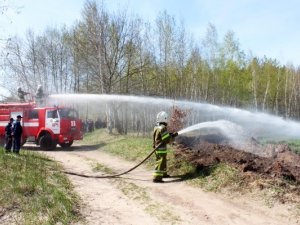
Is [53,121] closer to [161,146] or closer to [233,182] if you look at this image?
[161,146]

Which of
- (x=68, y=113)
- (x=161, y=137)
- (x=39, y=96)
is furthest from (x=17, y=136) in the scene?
(x=39, y=96)

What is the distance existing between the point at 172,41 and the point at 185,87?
5.68 metres

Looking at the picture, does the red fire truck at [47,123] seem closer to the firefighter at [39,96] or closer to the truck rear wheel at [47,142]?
the truck rear wheel at [47,142]

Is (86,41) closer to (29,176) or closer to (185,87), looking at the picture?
(185,87)

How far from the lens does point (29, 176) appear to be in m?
9.03

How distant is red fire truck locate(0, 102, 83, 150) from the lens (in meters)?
20.2

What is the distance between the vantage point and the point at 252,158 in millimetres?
10867

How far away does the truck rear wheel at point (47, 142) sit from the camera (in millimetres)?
20266

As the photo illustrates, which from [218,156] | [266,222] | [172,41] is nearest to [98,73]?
[172,41]

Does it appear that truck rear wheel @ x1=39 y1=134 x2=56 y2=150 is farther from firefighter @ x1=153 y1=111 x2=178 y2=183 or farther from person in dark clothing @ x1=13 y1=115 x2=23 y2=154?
firefighter @ x1=153 y1=111 x2=178 y2=183

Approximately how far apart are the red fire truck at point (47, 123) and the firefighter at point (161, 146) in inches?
402

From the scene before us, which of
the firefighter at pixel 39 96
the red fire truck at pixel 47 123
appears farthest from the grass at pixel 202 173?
the firefighter at pixel 39 96

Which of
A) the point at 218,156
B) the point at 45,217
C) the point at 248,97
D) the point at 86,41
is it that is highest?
the point at 86,41

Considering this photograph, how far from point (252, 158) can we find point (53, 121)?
40.2ft
